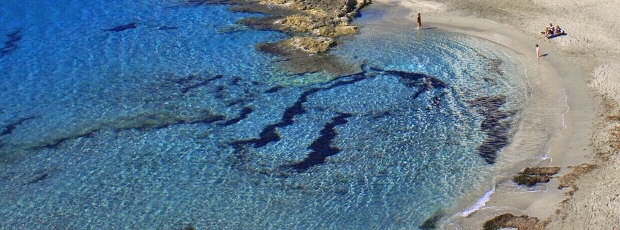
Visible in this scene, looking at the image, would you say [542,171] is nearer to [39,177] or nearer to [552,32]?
[552,32]

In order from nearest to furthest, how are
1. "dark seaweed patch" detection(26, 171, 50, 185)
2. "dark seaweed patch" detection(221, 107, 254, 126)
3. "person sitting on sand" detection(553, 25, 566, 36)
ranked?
"dark seaweed patch" detection(26, 171, 50, 185) < "dark seaweed patch" detection(221, 107, 254, 126) < "person sitting on sand" detection(553, 25, 566, 36)

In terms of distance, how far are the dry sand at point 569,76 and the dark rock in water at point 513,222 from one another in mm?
357

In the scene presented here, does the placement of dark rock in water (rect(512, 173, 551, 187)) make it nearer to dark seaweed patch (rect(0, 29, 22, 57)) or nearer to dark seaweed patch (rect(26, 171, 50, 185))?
dark seaweed patch (rect(26, 171, 50, 185))

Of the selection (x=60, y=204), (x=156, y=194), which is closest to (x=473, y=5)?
(x=156, y=194)

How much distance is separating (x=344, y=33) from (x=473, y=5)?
11132mm

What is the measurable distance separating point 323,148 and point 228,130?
5284 millimetres

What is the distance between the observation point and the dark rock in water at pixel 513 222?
23.6 metres

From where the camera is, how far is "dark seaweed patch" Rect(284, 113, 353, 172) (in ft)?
95.0

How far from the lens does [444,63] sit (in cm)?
3875

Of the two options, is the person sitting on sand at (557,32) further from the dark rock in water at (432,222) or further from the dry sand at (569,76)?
the dark rock in water at (432,222)

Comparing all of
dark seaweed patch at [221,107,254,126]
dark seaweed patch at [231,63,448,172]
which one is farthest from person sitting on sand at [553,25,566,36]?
dark seaweed patch at [221,107,254,126]

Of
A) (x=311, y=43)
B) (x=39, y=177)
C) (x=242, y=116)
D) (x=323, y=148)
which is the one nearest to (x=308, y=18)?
(x=311, y=43)

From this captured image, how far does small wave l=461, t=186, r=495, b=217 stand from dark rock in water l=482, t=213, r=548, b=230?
991 mm

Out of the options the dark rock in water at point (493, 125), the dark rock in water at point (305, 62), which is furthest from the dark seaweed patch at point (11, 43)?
the dark rock in water at point (493, 125)
